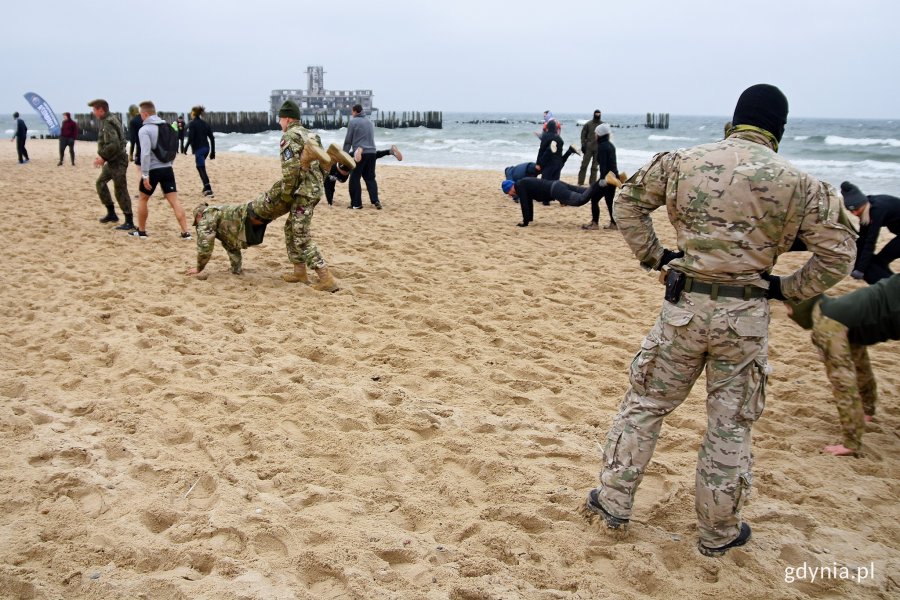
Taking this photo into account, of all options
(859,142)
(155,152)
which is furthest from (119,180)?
(859,142)

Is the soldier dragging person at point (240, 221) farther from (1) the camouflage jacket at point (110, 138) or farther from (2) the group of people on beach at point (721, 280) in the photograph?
(2) the group of people on beach at point (721, 280)

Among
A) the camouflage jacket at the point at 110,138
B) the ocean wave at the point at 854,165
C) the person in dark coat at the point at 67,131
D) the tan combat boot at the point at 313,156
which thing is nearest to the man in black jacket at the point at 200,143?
the camouflage jacket at the point at 110,138

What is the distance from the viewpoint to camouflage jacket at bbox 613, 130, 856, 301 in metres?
2.50

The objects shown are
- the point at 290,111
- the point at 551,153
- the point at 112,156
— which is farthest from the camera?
the point at 551,153

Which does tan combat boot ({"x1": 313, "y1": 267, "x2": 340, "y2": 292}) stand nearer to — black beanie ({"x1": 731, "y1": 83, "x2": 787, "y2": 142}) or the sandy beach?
the sandy beach

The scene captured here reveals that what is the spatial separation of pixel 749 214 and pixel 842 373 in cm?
181

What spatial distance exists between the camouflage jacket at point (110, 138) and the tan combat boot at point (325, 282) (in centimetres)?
431

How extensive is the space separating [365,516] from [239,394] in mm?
1555

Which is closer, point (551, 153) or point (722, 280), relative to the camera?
point (722, 280)

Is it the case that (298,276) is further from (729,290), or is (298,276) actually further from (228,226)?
(729,290)

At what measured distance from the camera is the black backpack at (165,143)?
8.12 meters

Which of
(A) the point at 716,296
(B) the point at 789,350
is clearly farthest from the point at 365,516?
(B) the point at 789,350

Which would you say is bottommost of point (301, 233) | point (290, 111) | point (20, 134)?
point (301, 233)

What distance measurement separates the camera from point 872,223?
6.12 meters
